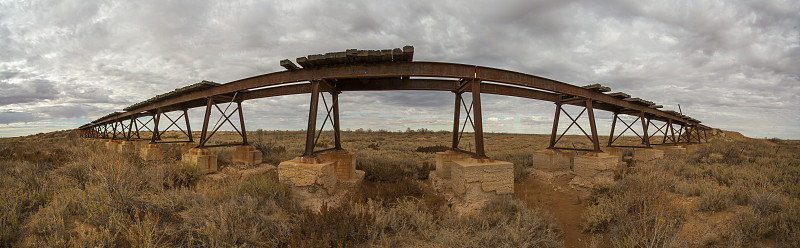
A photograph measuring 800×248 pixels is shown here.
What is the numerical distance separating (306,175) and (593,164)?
25.6 feet

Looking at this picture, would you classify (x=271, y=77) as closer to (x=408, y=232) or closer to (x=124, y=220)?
(x=124, y=220)

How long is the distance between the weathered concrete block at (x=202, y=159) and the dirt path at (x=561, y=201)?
8.67 metres

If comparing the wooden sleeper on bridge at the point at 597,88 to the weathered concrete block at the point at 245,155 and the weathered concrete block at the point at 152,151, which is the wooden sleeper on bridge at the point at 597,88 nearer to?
the weathered concrete block at the point at 245,155

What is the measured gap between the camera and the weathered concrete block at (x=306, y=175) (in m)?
5.51

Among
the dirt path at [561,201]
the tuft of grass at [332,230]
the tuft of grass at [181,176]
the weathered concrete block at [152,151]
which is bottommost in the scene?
the dirt path at [561,201]

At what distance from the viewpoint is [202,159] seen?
25.9 feet

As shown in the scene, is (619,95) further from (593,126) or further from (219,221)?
(219,221)

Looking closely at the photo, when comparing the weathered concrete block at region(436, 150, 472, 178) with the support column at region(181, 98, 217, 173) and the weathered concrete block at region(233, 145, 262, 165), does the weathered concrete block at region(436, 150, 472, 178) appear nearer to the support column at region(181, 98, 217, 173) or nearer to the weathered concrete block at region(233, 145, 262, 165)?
the weathered concrete block at region(233, 145, 262, 165)

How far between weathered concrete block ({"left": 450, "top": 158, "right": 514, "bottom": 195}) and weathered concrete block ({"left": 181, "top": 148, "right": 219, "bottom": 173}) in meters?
7.23

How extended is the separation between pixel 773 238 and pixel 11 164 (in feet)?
53.8

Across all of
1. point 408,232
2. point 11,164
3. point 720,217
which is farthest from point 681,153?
point 11,164

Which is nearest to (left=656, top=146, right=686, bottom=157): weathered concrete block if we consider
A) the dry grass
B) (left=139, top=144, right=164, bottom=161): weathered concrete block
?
the dry grass

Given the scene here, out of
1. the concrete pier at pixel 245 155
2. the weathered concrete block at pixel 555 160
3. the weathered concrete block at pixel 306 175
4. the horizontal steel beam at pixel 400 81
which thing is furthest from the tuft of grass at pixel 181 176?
the weathered concrete block at pixel 555 160

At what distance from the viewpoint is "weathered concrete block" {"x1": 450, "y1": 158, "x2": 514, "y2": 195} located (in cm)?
557
